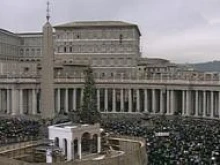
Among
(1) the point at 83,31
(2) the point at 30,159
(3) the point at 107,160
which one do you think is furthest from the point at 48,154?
(1) the point at 83,31

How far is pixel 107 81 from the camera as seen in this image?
8162cm

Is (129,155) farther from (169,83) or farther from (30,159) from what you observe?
(169,83)

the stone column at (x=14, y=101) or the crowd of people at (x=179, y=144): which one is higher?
the stone column at (x=14, y=101)

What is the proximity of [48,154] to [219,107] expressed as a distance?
42330 mm

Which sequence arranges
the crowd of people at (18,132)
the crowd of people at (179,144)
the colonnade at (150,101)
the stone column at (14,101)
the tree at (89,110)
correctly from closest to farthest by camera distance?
1. the crowd of people at (179,144)
2. the crowd of people at (18,132)
3. the tree at (89,110)
4. the colonnade at (150,101)
5. the stone column at (14,101)

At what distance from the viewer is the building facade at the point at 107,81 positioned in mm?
75625

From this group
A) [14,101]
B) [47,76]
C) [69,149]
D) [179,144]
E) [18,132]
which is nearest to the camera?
[69,149]

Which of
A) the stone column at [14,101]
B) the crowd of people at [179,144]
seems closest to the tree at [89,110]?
the crowd of people at [179,144]

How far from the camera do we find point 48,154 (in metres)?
34.1

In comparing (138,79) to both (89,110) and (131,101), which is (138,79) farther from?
(89,110)

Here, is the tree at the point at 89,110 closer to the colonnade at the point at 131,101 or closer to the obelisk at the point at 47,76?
the obelisk at the point at 47,76

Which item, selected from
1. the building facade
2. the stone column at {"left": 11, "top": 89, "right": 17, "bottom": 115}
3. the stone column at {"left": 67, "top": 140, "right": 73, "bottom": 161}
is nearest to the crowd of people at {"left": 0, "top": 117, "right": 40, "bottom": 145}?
the stone column at {"left": 67, "top": 140, "right": 73, "bottom": 161}

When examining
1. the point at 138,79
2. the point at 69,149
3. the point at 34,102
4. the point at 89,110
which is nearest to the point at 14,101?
the point at 34,102

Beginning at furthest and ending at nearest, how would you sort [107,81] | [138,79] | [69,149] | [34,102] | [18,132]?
1. [107,81]
2. [138,79]
3. [34,102]
4. [18,132]
5. [69,149]
